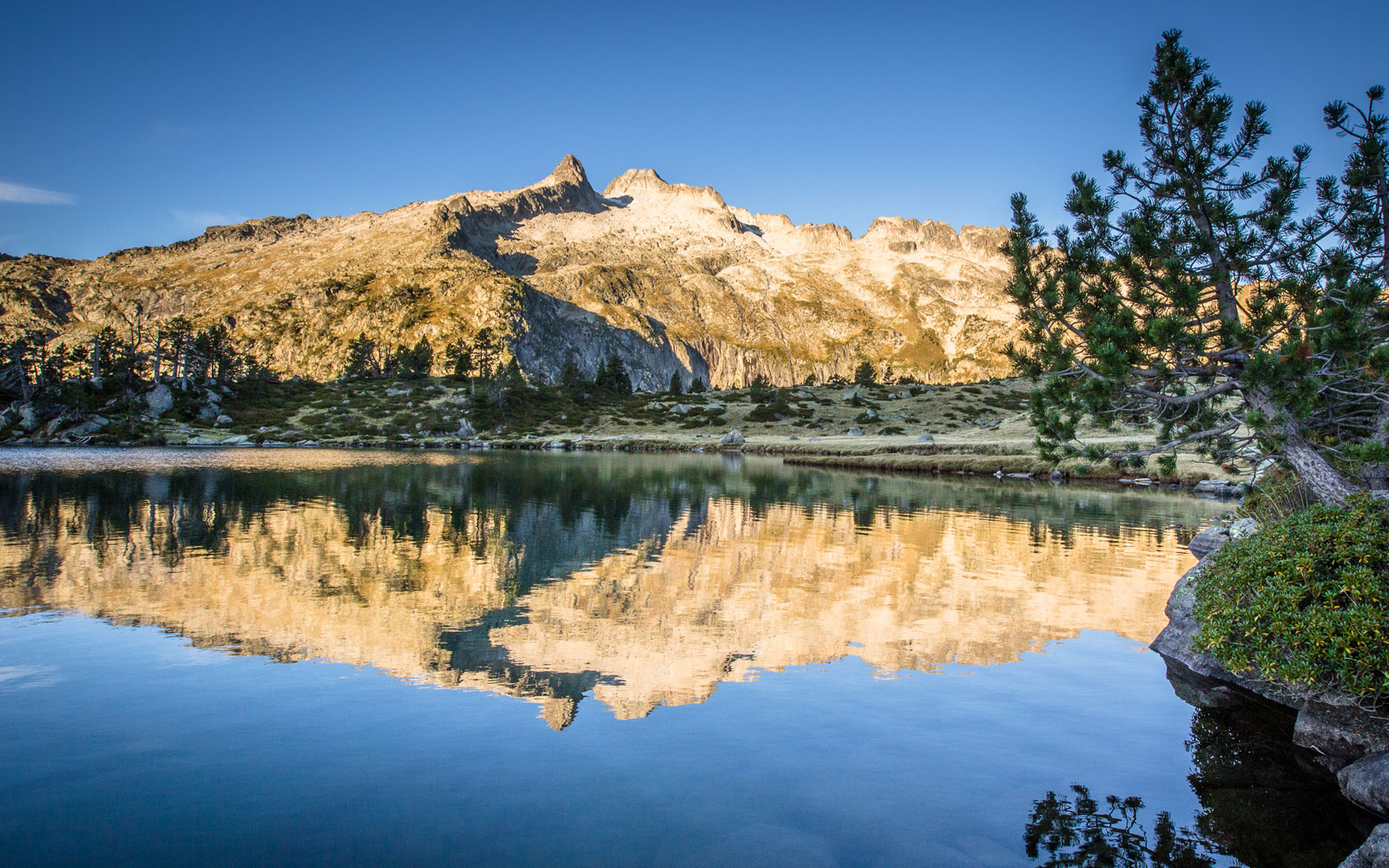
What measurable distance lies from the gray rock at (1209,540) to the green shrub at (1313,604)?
37.5 ft

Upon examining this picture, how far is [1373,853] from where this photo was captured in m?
7.56

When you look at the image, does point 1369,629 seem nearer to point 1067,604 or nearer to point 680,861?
point 680,861

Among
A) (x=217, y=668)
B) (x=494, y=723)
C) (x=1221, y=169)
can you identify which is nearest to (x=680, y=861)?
(x=494, y=723)

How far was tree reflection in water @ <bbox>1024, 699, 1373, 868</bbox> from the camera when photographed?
27.5 feet

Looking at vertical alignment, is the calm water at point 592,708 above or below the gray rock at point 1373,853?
below

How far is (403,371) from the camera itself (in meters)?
175

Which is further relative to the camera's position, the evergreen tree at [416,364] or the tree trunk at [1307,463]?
the evergreen tree at [416,364]

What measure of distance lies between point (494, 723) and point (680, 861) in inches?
177

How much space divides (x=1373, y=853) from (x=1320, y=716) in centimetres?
456

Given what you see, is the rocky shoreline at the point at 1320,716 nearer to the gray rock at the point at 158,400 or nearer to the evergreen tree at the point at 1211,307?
the evergreen tree at the point at 1211,307

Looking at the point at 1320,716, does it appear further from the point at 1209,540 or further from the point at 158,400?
the point at 158,400

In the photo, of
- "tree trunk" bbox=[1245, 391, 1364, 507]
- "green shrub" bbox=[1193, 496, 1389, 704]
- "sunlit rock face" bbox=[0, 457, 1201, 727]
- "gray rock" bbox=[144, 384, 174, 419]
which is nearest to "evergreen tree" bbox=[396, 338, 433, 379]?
"gray rock" bbox=[144, 384, 174, 419]

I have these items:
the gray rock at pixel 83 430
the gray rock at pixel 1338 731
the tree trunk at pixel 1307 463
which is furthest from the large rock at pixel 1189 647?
the gray rock at pixel 83 430

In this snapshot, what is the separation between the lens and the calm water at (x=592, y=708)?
333 inches
